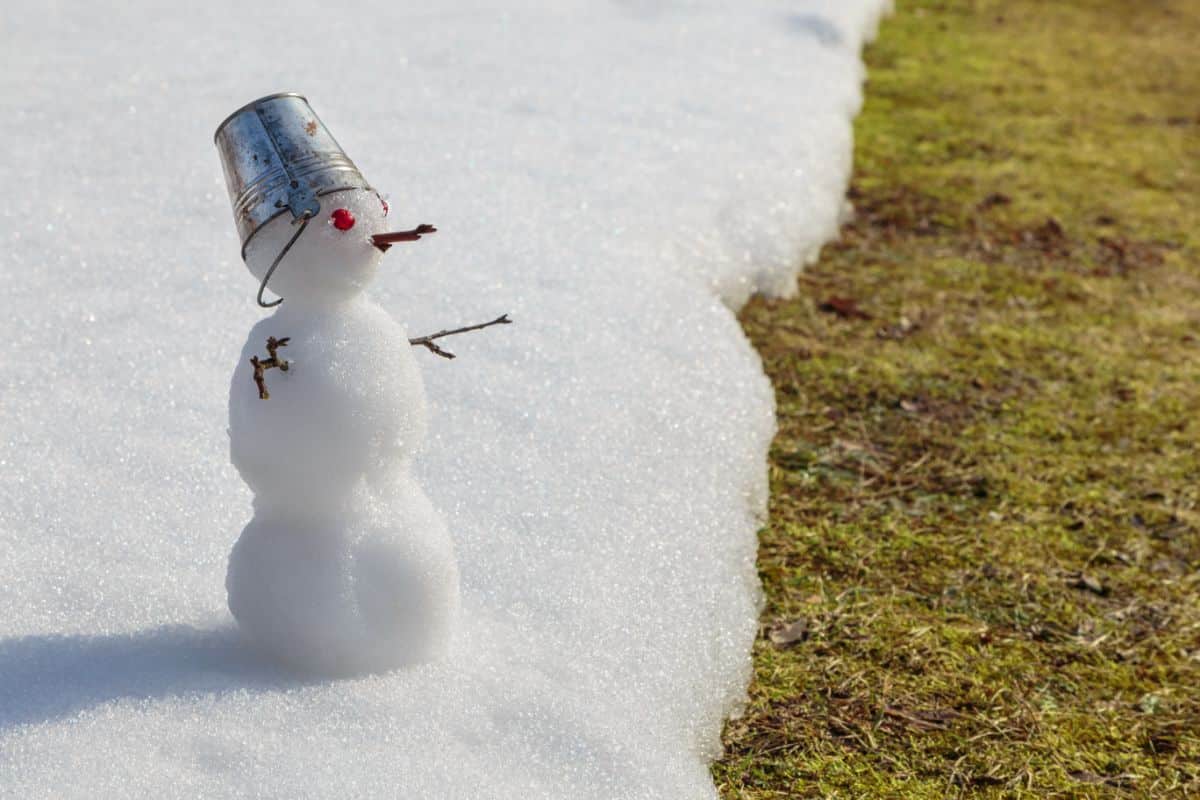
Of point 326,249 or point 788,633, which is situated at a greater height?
point 326,249

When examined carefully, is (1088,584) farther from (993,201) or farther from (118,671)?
(993,201)

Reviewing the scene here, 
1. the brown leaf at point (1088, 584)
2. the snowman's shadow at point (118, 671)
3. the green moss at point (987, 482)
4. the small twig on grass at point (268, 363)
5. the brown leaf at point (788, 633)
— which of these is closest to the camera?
the small twig on grass at point (268, 363)

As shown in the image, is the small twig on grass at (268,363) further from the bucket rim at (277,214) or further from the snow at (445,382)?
the snow at (445,382)

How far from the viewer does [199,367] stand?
2.89 meters

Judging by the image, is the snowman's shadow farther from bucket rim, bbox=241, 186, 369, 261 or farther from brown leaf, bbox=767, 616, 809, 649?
brown leaf, bbox=767, 616, 809, 649

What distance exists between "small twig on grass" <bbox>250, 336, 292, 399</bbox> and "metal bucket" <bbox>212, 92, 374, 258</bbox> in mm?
151

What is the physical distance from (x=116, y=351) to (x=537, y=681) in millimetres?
1270

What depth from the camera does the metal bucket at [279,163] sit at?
72.6 inches

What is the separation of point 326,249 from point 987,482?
6.66ft

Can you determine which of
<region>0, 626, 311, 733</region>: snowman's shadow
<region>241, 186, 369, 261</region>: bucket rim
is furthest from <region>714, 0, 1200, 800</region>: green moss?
<region>241, 186, 369, 261</region>: bucket rim

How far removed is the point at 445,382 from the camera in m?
3.04

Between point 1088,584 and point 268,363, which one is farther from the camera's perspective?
point 1088,584

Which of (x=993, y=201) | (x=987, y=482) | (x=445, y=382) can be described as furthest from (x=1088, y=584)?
(x=993, y=201)

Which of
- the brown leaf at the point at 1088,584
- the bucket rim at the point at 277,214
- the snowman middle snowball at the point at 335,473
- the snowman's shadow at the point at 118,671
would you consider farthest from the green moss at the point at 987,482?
the bucket rim at the point at 277,214
